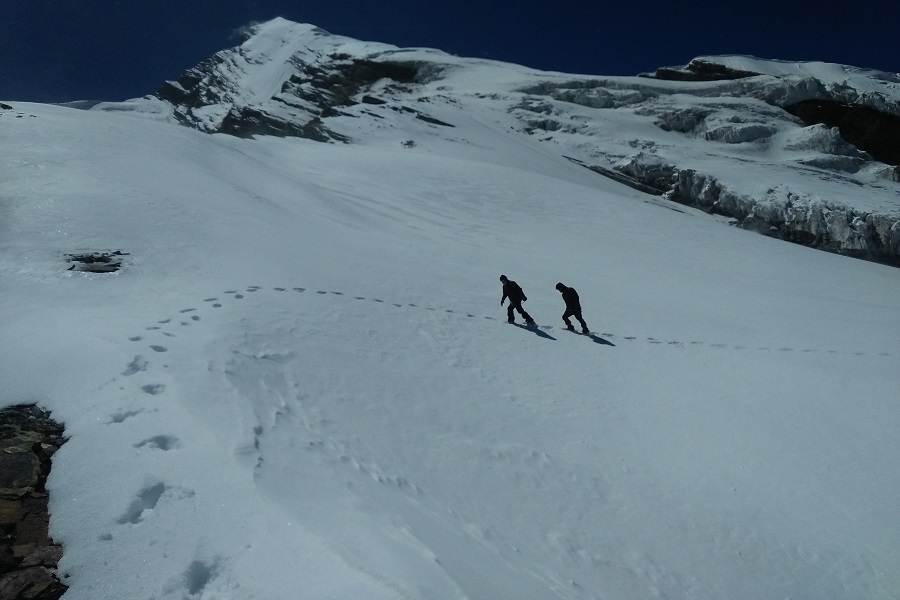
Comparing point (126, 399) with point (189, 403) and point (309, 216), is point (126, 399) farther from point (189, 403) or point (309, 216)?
point (309, 216)

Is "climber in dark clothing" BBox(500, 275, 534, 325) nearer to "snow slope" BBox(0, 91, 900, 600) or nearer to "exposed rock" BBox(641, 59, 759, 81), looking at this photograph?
"snow slope" BBox(0, 91, 900, 600)

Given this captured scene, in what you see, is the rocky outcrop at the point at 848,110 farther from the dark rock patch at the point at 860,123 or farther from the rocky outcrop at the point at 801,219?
the rocky outcrop at the point at 801,219

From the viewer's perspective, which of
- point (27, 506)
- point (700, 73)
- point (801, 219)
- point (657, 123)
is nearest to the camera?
point (27, 506)

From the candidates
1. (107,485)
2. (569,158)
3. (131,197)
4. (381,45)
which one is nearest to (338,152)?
(131,197)

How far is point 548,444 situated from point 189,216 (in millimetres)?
12794

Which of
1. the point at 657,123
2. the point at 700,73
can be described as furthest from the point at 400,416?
the point at 700,73

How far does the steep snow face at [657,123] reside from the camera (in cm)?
4469

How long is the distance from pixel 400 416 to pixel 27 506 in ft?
13.6

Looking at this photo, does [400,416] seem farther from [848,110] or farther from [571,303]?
[848,110]

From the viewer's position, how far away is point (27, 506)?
4254mm

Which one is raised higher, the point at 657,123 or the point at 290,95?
the point at 657,123

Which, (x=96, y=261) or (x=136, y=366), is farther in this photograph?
(x=96, y=261)

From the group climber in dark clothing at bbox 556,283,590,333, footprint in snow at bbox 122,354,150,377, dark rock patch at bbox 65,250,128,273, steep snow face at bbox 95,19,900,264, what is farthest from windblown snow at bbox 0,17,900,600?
steep snow face at bbox 95,19,900,264

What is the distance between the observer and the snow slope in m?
4.19
